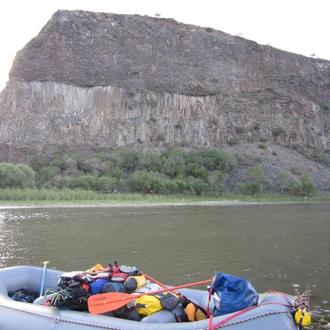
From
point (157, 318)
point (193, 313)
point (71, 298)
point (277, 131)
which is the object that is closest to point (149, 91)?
point (277, 131)

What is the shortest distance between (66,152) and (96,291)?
2234 inches

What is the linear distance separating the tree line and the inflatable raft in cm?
3826

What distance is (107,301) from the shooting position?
555 cm

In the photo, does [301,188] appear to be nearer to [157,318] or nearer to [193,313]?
[193,313]

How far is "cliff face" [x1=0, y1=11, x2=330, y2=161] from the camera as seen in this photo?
6397 centimetres

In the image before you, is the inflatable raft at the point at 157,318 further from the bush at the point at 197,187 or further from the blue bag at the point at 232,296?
the bush at the point at 197,187

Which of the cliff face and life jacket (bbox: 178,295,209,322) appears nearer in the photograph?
life jacket (bbox: 178,295,209,322)

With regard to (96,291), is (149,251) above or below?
below

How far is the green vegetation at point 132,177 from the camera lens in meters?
41.9

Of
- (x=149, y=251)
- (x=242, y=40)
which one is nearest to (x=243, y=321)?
(x=149, y=251)

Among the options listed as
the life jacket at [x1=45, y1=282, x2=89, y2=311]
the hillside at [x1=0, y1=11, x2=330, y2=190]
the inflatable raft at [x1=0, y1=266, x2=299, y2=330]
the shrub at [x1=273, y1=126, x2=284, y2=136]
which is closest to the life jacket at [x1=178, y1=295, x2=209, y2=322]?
the inflatable raft at [x1=0, y1=266, x2=299, y2=330]

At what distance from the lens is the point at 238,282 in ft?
17.4

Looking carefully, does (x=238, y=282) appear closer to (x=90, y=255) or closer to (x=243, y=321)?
(x=243, y=321)

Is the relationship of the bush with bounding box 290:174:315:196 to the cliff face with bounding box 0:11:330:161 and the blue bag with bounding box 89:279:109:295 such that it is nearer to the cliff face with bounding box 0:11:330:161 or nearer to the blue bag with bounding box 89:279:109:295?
the cliff face with bounding box 0:11:330:161
